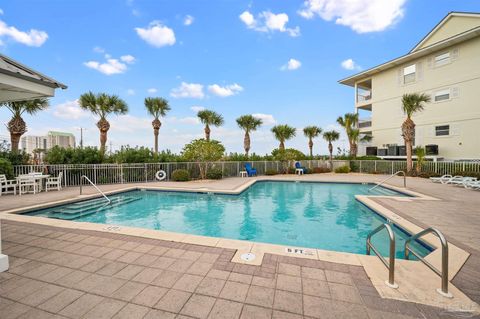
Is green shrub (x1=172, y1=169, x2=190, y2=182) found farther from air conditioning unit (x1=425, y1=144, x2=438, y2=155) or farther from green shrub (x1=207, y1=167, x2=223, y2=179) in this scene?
air conditioning unit (x1=425, y1=144, x2=438, y2=155)

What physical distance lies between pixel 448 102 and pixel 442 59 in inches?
140

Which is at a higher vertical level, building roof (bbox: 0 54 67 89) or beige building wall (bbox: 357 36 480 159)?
beige building wall (bbox: 357 36 480 159)

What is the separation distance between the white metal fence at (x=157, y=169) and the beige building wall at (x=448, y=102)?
293 centimetres

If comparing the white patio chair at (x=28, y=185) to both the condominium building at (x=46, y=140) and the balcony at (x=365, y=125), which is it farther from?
the balcony at (x=365, y=125)

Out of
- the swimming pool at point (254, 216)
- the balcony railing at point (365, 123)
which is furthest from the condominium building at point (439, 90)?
the swimming pool at point (254, 216)

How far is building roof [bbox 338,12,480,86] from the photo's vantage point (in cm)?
1513

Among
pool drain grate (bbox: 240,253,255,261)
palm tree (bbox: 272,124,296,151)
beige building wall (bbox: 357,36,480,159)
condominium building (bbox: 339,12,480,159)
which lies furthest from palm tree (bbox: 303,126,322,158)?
pool drain grate (bbox: 240,253,255,261)

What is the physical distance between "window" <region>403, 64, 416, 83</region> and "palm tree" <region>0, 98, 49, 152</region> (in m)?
28.1

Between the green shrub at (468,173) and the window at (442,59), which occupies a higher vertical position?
the window at (442,59)

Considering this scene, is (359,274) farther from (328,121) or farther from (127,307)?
(328,121)

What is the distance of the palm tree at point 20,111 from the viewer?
43.4ft

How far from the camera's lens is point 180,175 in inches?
553

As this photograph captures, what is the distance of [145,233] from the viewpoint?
4.44 m

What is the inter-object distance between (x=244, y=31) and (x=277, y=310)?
15851mm
